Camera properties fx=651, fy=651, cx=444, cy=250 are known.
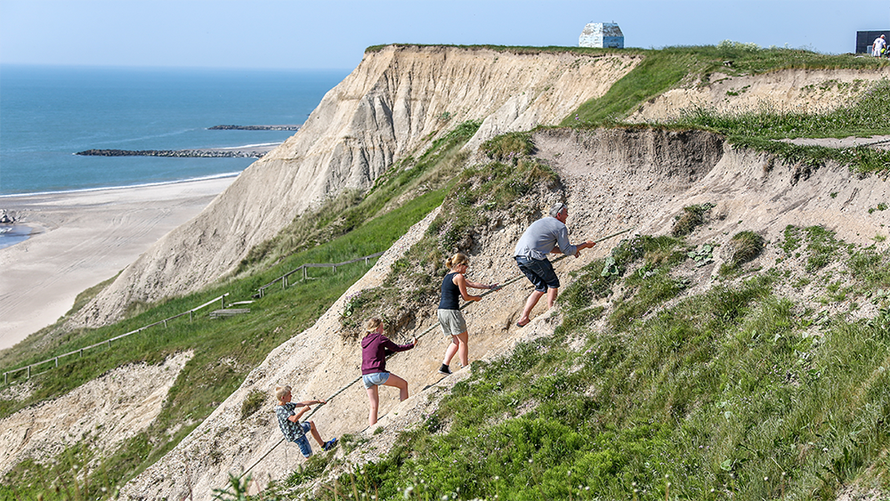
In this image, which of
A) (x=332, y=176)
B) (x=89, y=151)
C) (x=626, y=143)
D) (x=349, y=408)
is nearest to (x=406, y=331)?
(x=349, y=408)

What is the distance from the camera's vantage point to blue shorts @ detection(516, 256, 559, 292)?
426 inches

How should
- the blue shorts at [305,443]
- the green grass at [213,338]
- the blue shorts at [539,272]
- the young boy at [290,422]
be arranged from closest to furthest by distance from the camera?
the young boy at [290,422] → the blue shorts at [305,443] → the blue shorts at [539,272] → the green grass at [213,338]

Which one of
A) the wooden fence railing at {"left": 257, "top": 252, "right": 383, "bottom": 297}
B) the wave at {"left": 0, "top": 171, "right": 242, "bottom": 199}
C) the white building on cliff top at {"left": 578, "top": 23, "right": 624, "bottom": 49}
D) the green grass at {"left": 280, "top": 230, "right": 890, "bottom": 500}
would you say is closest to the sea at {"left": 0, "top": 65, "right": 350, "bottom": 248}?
the wave at {"left": 0, "top": 171, "right": 242, "bottom": 199}

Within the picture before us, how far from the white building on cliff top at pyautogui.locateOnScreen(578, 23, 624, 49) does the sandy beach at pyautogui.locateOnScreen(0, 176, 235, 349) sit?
38.0 m

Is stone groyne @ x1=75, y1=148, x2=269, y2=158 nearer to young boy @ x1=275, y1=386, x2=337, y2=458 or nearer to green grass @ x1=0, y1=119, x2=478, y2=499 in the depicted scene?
green grass @ x1=0, y1=119, x2=478, y2=499

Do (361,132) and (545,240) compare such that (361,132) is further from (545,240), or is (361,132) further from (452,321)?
(452,321)

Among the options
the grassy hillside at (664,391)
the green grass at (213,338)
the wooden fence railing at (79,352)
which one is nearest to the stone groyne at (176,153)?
the green grass at (213,338)

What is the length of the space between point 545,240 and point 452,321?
2014 mm

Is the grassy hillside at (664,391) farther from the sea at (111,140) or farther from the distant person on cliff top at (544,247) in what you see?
the sea at (111,140)

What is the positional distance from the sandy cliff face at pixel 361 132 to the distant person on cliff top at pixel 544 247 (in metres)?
25.5

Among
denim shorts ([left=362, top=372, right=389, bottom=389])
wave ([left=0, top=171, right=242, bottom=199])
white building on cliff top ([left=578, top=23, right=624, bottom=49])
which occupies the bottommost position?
wave ([left=0, top=171, right=242, bottom=199])

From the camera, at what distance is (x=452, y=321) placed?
10.6 meters

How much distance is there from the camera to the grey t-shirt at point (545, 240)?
10609mm

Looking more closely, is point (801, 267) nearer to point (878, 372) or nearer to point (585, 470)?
point (878, 372)
